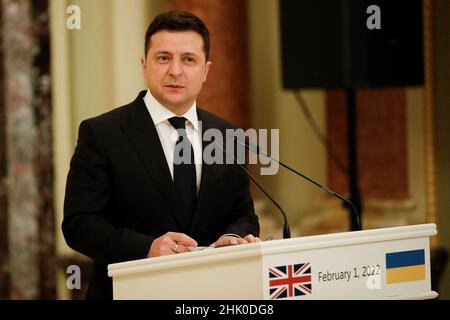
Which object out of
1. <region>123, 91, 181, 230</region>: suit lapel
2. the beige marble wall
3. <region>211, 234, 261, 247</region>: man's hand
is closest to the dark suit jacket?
<region>123, 91, 181, 230</region>: suit lapel

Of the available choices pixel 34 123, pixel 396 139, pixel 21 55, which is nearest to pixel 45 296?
pixel 34 123

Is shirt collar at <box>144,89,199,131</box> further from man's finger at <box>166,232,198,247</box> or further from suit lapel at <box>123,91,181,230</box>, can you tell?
man's finger at <box>166,232,198,247</box>

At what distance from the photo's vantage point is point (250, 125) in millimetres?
3615

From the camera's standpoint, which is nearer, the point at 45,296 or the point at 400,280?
the point at 400,280

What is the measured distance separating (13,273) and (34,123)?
0.66 m

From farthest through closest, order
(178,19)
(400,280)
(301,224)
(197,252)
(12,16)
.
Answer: (301,224) < (12,16) < (178,19) < (400,280) < (197,252)

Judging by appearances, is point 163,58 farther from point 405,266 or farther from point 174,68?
point 405,266

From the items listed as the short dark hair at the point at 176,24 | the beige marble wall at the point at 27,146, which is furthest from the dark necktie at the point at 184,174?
the beige marble wall at the point at 27,146

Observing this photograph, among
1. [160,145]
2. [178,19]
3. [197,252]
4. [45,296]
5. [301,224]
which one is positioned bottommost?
[45,296]

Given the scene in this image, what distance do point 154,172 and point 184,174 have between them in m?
0.08

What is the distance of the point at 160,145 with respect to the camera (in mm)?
1988

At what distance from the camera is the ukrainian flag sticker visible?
1.82 m

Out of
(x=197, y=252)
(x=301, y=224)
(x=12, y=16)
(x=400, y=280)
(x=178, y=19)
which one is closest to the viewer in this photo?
(x=197, y=252)
